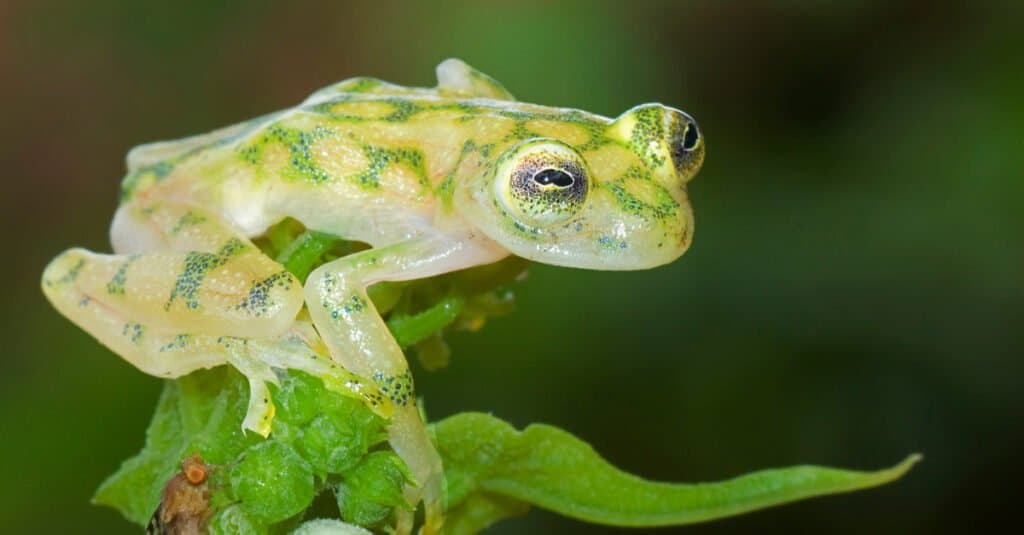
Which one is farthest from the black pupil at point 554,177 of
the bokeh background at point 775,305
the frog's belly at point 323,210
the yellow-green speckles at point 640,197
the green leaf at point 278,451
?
the bokeh background at point 775,305

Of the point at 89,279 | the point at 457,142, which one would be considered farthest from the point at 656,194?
the point at 89,279

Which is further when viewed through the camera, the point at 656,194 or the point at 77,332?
the point at 77,332

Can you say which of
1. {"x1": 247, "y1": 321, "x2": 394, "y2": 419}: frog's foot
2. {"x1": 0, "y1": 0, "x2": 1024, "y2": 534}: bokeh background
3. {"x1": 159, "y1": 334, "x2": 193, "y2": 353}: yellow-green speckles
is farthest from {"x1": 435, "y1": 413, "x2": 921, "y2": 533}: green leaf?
{"x1": 0, "y1": 0, "x2": 1024, "y2": 534}: bokeh background

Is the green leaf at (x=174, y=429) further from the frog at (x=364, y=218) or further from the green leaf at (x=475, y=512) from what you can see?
the green leaf at (x=475, y=512)

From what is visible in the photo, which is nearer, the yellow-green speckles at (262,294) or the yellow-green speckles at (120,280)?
the yellow-green speckles at (262,294)

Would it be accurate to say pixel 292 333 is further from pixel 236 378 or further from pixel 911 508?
pixel 911 508

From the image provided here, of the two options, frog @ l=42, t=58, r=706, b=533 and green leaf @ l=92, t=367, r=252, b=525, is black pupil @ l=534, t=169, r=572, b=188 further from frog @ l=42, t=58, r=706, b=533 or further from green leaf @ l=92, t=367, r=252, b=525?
green leaf @ l=92, t=367, r=252, b=525

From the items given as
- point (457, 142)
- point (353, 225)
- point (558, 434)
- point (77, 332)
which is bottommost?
point (77, 332)
